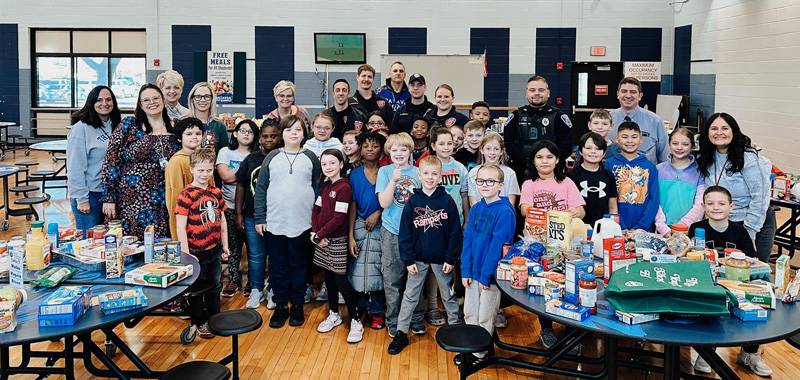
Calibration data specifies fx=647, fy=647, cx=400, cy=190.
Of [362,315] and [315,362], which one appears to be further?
[362,315]

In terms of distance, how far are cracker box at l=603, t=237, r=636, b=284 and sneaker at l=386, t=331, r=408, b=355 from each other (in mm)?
1618

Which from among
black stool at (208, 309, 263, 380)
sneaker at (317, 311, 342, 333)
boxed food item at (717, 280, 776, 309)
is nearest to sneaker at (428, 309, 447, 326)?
sneaker at (317, 311, 342, 333)

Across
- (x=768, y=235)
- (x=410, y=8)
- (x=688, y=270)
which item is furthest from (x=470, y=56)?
(x=688, y=270)

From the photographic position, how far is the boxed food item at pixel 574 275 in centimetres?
291

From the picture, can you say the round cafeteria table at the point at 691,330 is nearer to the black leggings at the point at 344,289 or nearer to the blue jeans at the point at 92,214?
the black leggings at the point at 344,289

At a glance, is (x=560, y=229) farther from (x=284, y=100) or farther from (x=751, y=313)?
(x=284, y=100)

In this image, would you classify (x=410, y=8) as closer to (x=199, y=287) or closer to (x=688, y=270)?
(x=199, y=287)

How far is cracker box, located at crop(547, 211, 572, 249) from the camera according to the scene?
3.53 meters

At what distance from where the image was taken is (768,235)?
468 cm

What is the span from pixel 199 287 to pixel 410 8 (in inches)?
397

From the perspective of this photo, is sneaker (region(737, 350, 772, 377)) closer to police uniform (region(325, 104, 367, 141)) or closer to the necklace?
the necklace

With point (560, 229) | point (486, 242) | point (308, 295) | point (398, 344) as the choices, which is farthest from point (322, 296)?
point (560, 229)

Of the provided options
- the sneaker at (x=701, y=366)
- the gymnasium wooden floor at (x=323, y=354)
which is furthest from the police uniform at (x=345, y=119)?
the sneaker at (x=701, y=366)

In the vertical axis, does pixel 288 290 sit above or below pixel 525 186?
below
